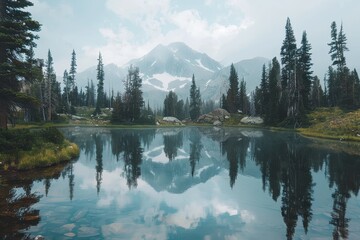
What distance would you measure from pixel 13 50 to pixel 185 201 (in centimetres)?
2209

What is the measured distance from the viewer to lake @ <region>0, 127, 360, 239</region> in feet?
38.4

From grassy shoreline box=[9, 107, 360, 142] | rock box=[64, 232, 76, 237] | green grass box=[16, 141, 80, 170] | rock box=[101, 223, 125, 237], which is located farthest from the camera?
grassy shoreline box=[9, 107, 360, 142]

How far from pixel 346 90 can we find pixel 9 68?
7483cm

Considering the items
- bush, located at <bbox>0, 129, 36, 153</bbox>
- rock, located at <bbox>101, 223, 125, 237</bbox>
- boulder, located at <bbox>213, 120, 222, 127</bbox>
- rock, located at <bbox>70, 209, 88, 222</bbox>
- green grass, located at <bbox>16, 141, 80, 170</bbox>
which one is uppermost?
boulder, located at <bbox>213, 120, 222, 127</bbox>

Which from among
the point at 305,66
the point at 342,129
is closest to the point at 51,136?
the point at 342,129

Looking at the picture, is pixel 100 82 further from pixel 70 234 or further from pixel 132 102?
pixel 70 234

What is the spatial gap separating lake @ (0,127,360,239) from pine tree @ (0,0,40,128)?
742 centimetres

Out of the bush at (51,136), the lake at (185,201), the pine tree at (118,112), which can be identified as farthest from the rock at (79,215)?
the pine tree at (118,112)

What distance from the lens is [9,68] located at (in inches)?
995

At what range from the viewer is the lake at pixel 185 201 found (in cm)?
1171

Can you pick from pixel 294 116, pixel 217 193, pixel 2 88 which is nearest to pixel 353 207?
pixel 217 193

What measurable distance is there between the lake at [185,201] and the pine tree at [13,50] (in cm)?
742

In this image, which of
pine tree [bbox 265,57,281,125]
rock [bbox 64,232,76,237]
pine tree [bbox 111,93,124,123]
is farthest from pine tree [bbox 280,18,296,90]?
rock [bbox 64,232,76,237]

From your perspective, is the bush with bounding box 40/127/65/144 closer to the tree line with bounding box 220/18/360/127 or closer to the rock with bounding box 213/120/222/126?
the tree line with bounding box 220/18/360/127
